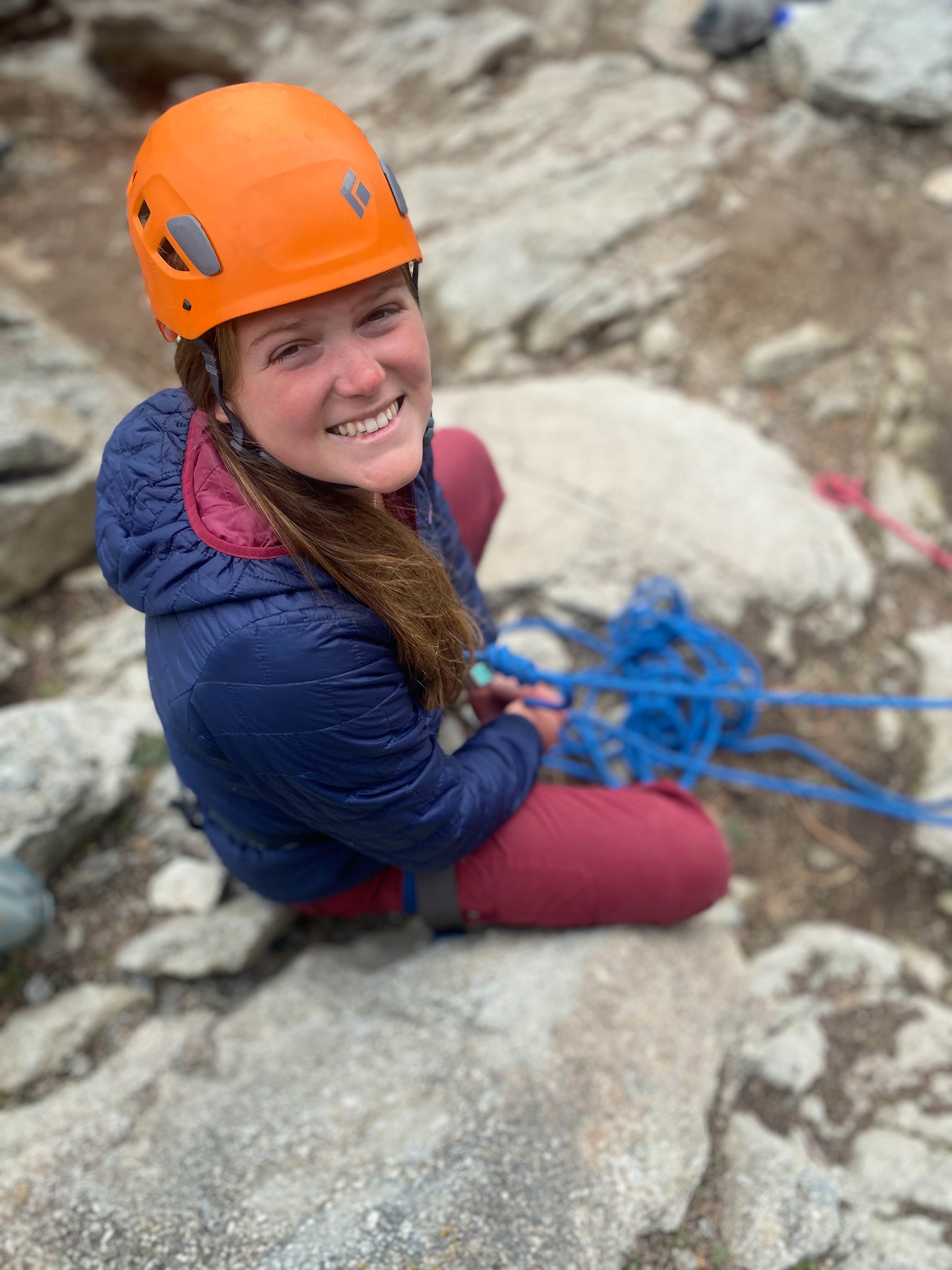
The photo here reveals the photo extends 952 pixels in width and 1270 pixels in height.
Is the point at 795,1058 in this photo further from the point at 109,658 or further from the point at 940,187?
the point at 940,187

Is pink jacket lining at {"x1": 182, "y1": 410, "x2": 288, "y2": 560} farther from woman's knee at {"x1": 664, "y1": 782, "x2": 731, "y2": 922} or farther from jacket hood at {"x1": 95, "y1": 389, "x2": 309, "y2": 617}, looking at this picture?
woman's knee at {"x1": 664, "y1": 782, "x2": 731, "y2": 922}

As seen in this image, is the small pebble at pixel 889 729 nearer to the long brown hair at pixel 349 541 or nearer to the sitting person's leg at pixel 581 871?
the sitting person's leg at pixel 581 871

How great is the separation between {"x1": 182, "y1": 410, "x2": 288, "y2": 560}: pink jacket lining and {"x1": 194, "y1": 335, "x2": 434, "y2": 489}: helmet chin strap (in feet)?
0.20

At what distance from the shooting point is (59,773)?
248cm

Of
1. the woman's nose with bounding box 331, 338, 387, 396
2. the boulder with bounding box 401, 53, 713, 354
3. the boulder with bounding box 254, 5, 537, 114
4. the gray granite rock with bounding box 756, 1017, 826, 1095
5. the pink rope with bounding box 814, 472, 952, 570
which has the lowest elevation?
the gray granite rock with bounding box 756, 1017, 826, 1095

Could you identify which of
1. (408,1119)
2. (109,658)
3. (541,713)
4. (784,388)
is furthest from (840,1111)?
(784,388)

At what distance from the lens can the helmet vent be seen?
142cm

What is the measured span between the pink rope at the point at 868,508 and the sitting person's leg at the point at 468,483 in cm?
200

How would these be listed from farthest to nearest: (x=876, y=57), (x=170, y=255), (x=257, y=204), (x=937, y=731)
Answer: (x=876, y=57), (x=937, y=731), (x=170, y=255), (x=257, y=204)

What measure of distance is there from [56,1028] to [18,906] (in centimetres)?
34

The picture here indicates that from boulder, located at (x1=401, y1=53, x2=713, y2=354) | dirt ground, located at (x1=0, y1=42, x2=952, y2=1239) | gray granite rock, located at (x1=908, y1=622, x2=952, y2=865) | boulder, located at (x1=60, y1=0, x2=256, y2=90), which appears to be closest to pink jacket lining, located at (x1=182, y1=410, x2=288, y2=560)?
dirt ground, located at (x1=0, y1=42, x2=952, y2=1239)

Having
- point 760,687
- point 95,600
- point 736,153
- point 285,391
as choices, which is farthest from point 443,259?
point 285,391

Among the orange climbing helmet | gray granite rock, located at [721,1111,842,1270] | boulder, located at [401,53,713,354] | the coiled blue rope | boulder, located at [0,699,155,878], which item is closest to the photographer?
the orange climbing helmet

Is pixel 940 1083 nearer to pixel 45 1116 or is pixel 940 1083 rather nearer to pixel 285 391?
pixel 45 1116
